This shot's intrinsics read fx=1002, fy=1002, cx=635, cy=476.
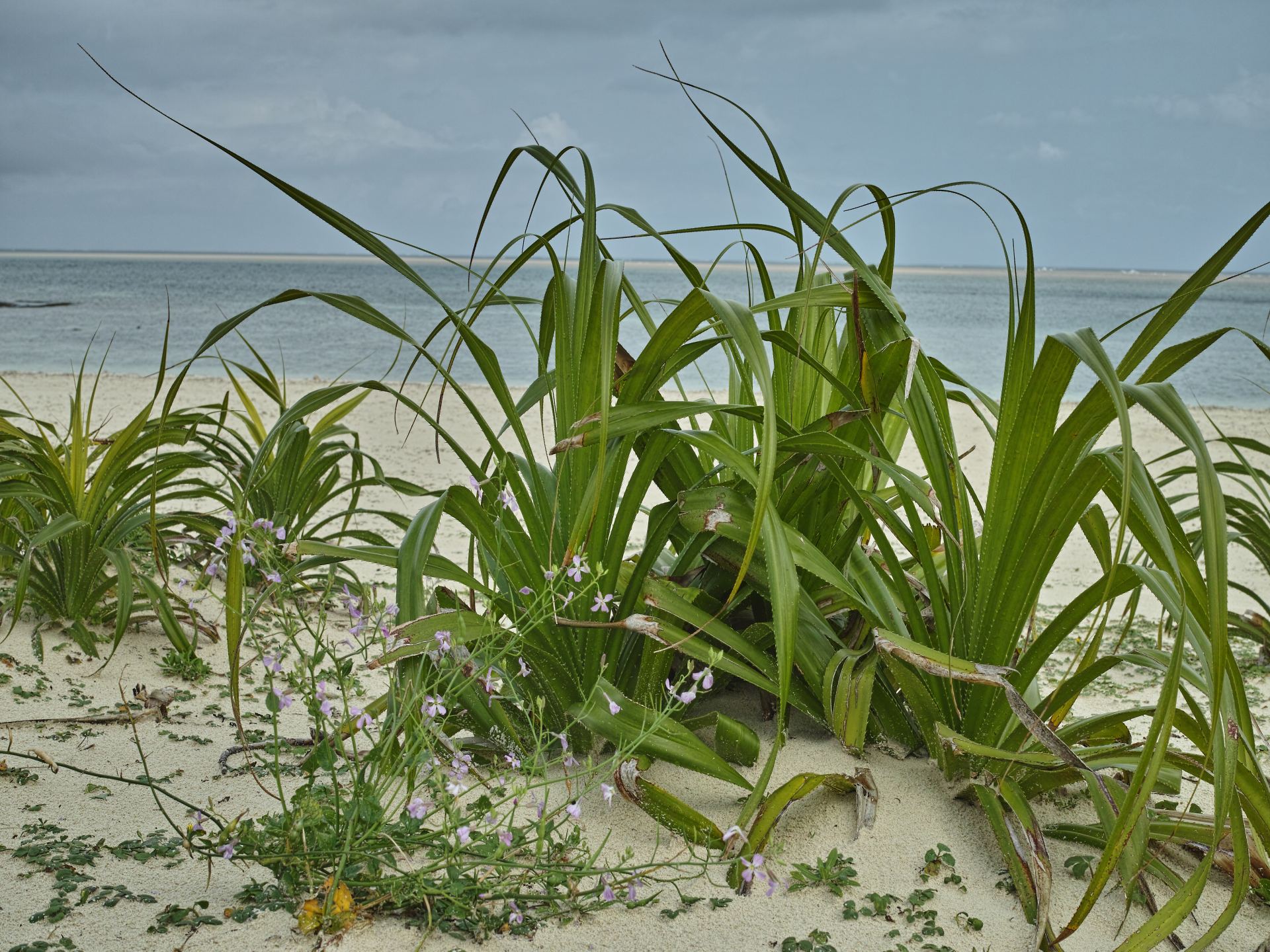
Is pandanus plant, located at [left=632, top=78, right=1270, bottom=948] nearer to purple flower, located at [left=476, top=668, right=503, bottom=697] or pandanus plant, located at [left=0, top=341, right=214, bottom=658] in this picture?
purple flower, located at [left=476, top=668, right=503, bottom=697]

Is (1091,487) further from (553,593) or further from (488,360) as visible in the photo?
(488,360)

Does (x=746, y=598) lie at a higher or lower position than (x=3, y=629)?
higher

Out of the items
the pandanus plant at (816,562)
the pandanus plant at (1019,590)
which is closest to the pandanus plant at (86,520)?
the pandanus plant at (816,562)

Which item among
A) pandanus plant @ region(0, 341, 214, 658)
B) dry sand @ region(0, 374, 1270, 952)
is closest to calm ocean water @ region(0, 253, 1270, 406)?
pandanus plant @ region(0, 341, 214, 658)

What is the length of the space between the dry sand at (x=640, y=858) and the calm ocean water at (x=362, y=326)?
107cm

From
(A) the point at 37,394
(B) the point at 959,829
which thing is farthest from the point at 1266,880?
(A) the point at 37,394

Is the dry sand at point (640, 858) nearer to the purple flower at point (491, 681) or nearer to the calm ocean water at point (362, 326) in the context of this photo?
the purple flower at point (491, 681)

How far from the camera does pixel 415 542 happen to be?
152 centimetres

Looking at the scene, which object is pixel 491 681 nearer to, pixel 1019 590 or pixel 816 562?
pixel 816 562

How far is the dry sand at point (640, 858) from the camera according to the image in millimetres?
1308

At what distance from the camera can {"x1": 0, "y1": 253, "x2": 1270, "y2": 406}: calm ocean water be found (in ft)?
49.3

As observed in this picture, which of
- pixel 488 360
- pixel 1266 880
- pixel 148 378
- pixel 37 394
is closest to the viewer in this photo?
pixel 1266 880

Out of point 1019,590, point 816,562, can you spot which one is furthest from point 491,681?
point 1019,590

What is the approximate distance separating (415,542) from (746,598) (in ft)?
2.18
